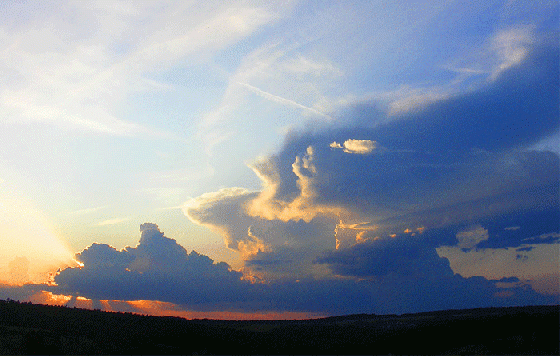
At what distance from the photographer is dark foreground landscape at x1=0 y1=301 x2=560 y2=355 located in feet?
Answer: 155

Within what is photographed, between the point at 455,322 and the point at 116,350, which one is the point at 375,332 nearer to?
the point at 455,322

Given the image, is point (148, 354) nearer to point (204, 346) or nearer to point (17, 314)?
point (204, 346)

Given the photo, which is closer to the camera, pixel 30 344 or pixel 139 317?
pixel 30 344

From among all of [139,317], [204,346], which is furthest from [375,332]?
[139,317]

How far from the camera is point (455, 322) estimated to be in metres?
70.5

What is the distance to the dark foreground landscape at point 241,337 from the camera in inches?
1865

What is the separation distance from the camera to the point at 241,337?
254 ft

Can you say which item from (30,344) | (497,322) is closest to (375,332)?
(497,322)

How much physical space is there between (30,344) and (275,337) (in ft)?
142

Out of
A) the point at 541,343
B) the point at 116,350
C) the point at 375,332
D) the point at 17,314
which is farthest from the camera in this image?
the point at 375,332

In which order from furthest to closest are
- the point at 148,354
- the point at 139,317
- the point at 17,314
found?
the point at 139,317 → the point at 17,314 → the point at 148,354

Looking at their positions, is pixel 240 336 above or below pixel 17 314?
below

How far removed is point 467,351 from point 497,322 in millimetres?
17914

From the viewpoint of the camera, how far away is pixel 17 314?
219 ft
